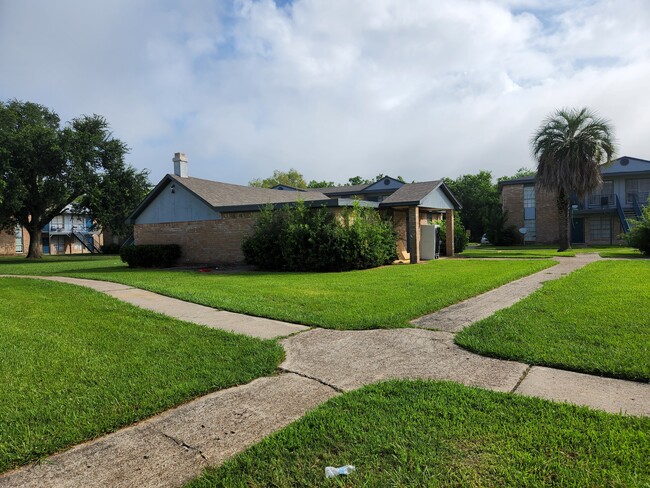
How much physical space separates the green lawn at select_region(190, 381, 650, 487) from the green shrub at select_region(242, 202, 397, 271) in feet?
38.7

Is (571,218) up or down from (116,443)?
up

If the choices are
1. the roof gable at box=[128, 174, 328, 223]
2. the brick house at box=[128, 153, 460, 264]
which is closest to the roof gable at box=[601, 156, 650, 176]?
the brick house at box=[128, 153, 460, 264]

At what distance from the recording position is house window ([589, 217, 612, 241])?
33.8 m

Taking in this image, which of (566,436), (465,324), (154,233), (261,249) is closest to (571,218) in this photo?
(261,249)

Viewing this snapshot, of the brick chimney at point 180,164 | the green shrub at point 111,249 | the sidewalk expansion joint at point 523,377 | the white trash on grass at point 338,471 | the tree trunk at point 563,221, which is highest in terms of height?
the brick chimney at point 180,164

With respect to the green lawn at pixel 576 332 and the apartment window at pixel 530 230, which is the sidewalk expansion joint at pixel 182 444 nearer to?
the green lawn at pixel 576 332

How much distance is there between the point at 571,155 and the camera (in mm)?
24453

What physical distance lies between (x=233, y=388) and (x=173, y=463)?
121 centimetres

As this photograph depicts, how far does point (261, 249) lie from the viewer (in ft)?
54.8

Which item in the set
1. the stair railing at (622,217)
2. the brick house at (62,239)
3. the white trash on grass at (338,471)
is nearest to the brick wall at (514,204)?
the stair railing at (622,217)

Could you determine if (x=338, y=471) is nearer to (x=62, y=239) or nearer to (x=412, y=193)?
(x=412, y=193)

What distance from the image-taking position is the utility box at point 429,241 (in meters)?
20.1

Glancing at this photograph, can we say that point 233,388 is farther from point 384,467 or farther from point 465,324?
point 465,324

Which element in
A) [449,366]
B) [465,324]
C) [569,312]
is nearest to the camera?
[449,366]
